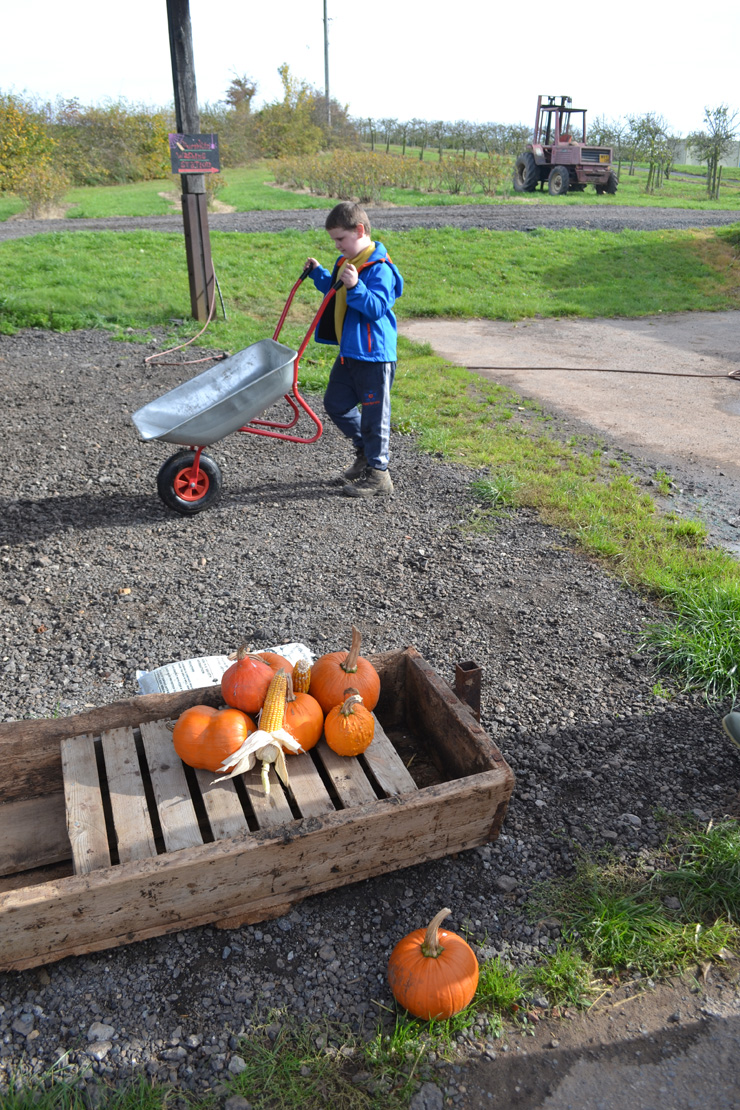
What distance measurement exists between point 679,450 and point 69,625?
A: 16.1 ft

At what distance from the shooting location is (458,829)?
2.28 meters

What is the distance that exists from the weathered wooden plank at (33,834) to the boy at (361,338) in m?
3.18

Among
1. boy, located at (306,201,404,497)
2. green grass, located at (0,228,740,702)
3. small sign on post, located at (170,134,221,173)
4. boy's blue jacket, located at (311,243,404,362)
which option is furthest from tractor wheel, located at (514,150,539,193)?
boy's blue jacket, located at (311,243,404,362)

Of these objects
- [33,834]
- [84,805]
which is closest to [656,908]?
[84,805]

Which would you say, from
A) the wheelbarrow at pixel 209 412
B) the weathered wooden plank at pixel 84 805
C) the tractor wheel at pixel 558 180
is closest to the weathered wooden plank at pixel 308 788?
the weathered wooden plank at pixel 84 805

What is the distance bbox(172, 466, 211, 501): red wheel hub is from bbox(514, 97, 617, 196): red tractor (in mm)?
21924

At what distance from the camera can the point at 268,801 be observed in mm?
2203

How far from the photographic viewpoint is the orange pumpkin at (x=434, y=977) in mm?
1899

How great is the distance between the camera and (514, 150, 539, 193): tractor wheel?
920 inches

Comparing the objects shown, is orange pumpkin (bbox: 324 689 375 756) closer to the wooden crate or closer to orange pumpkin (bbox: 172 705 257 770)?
the wooden crate

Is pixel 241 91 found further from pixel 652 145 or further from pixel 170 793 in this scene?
pixel 170 793

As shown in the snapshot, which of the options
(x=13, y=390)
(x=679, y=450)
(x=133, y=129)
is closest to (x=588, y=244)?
(x=679, y=450)

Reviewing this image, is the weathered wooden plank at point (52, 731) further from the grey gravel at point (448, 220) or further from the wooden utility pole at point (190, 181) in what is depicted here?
the grey gravel at point (448, 220)

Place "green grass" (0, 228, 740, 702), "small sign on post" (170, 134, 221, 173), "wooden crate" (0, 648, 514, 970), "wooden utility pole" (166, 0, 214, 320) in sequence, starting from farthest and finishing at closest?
"small sign on post" (170, 134, 221, 173), "wooden utility pole" (166, 0, 214, 320), "green grass" (0, 228, 740, 702), "wooden crate" (0, 648, 514, 970)
